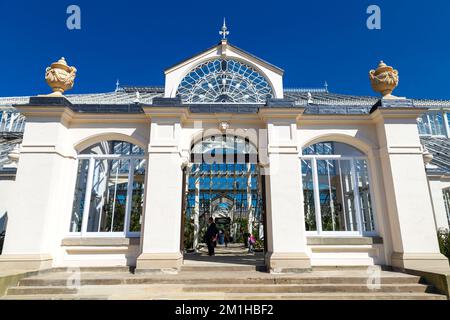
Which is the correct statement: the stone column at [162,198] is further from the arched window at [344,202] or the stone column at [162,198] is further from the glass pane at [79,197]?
the arched window at [344,202]

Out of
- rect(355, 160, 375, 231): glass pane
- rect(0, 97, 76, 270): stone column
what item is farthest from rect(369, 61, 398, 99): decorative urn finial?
rect(0, 97, 76, 270): stone column

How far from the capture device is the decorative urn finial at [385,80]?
707cm

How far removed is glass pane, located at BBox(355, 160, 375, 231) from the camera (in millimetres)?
7008

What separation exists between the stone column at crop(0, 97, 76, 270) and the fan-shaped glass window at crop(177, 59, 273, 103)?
11.4 feet

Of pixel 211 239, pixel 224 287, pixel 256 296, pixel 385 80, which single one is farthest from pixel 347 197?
pixel 211 239

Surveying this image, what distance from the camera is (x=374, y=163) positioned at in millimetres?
6891

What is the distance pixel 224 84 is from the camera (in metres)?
8.73

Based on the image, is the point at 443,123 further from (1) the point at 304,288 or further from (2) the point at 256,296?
(2) the point at 256,296

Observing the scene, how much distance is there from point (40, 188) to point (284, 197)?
5.53 meters

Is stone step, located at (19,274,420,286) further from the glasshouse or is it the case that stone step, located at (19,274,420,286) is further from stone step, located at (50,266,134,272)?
stone step, located at (50,266,134,272)

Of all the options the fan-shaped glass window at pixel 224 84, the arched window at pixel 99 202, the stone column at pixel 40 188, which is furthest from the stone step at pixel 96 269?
the fan-shaped glass window at pixel 224 84
